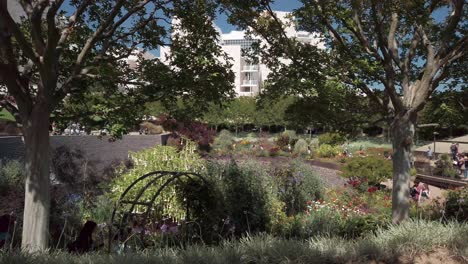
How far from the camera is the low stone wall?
12803mm

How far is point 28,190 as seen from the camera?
4.70 m

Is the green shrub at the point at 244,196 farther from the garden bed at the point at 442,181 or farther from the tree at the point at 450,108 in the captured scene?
the garden bed at the point at 442,181

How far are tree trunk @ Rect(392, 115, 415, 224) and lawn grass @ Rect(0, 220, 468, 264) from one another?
1934mm

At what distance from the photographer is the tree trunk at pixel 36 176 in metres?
4.68

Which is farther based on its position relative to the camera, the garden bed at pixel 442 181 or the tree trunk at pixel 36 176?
the garden bed at pixel 442 181

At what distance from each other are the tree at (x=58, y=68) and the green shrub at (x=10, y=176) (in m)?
5.37

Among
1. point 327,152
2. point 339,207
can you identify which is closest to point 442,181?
point 339,207

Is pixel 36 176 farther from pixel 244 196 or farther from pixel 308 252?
pixel 244 196

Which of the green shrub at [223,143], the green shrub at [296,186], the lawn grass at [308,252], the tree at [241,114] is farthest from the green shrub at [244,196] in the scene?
the tree at [241,114]

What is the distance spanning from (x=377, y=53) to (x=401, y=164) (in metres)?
1.80

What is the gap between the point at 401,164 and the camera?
21.6 feet

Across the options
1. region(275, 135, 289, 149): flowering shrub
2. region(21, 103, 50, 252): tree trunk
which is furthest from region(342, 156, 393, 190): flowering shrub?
region(275, 135, 289, 149): flowering shrub

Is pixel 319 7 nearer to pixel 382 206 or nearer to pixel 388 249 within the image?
pixel 388 249

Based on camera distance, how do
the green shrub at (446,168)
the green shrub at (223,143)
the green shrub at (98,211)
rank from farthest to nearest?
the green shrub at (223,143) → the green shrub at (446,168) → the green shrub at (98,211)
